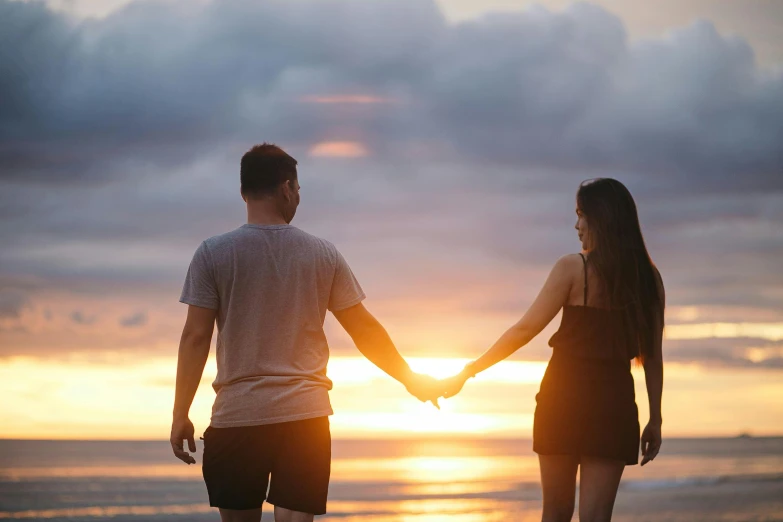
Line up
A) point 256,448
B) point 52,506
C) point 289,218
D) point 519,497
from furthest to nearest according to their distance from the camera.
Result: point 519,497 < point 52,506 < point 289,218 < point 256,448

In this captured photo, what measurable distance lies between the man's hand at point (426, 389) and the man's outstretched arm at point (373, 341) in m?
0.15

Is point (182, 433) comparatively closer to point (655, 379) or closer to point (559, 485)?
point (559, 485)

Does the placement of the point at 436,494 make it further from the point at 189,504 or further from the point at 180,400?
the point at 180,400

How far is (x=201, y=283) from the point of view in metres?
4.39

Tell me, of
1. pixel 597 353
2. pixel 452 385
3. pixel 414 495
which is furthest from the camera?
pixel 414 495

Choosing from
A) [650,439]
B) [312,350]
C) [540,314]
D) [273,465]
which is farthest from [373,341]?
[650,439]

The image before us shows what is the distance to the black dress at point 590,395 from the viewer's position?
4.58 meters

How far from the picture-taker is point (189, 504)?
1575 centimetres

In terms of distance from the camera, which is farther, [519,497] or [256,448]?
[519,497]

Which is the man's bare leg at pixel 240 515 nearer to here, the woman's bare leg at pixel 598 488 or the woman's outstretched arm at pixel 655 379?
the woman's bare leg at pixel 598 488

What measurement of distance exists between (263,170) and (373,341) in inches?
46.6

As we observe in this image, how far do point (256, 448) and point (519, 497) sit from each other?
1368cm

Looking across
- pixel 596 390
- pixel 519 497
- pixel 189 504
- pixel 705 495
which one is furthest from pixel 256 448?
pixel 705 495

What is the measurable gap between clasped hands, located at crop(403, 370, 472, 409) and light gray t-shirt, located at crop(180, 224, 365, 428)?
66.2 inches
